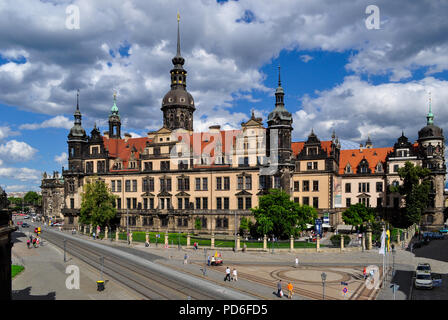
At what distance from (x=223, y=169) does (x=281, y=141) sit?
12100 mm

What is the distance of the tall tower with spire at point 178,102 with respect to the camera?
84.7 metres

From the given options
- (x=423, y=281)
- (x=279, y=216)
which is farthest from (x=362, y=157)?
(x=423, y=281)

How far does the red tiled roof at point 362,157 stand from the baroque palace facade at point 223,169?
0.22m

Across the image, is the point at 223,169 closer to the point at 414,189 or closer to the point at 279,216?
the point at 279,216

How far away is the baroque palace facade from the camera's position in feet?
223

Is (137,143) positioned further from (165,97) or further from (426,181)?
(426,181)

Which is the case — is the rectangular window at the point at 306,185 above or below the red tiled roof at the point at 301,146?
below

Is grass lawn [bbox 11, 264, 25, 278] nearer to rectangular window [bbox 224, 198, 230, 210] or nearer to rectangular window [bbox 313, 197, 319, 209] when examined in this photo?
rectangular window [bbox 224, 198, 230, 210]

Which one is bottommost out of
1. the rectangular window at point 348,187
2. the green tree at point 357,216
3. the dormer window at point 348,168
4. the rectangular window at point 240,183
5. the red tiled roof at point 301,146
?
the green tree at point 357,216

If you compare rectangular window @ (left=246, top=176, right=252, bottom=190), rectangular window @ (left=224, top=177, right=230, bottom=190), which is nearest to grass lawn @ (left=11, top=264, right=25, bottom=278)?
rectangular window @ (left=224, top=177, right=230, bottom=190)

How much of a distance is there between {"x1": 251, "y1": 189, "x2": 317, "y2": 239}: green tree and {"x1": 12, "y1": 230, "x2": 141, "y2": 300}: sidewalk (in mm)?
25021

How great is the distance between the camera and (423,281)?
3256cm

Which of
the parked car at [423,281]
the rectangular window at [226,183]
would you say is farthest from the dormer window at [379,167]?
the parked car at [423,281]

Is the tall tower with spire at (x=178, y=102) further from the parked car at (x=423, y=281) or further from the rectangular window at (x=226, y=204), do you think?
the parked car at (x=423, y=281)
